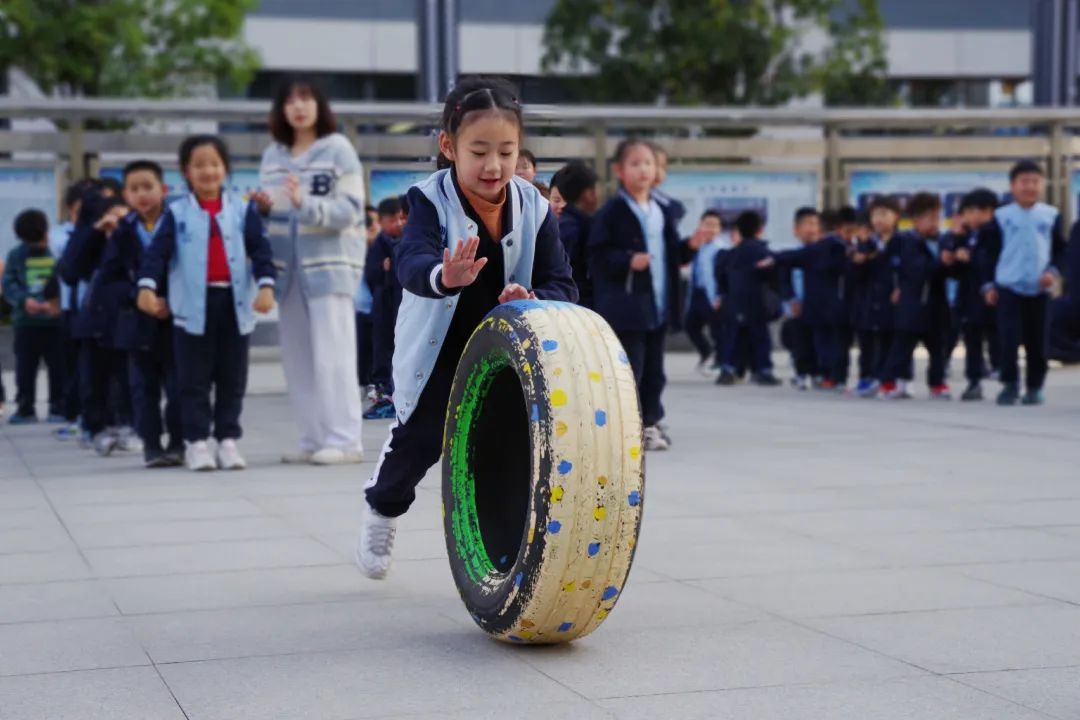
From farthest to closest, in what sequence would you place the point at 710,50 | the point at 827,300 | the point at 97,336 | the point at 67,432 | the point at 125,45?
the point at 710,50 < the point at 125,45 < the point at 827,300 < the point at 67,432 < the point at 97,336

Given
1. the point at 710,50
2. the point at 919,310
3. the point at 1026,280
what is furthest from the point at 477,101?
the point at 710,50

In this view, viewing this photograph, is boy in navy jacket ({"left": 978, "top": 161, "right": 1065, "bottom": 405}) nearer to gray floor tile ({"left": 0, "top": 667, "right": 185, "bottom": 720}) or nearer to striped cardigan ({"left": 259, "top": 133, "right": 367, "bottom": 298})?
striped cardigan ({"left": 259, "top": 133, "right": 367, "bottom": 298})

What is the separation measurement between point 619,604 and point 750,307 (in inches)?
461

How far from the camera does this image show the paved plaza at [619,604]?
440 centimetres

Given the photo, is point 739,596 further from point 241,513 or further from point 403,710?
point 241,513

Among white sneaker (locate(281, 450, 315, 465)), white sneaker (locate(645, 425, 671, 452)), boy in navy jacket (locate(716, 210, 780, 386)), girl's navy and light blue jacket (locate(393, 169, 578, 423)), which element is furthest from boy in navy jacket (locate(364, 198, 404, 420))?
boy in navy jacket (locate(716, 210, 780, 386))

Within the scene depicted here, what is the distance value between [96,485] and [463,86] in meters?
4.74

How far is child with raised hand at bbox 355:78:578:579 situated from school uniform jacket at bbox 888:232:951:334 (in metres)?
9.65

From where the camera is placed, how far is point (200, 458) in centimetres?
970

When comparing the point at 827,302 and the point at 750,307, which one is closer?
the point at 827,302

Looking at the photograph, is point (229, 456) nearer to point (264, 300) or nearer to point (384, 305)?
point (264, 300)

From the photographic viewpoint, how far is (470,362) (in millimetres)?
5137

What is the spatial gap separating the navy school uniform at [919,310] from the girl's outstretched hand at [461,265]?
10.2 m

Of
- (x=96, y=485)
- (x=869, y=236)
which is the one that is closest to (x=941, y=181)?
(x=869, y=236)
